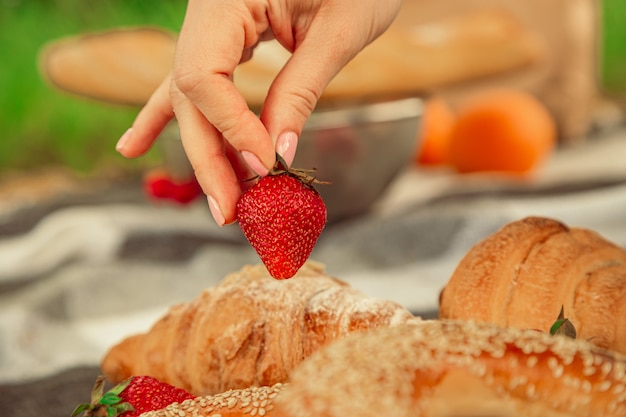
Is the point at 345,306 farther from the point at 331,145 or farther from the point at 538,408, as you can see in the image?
the point at 331,145

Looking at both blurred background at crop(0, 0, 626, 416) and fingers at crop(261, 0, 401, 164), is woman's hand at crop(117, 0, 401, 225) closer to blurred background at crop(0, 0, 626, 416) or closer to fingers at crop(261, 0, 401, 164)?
fingers at crop(261, 0, 401, 164)

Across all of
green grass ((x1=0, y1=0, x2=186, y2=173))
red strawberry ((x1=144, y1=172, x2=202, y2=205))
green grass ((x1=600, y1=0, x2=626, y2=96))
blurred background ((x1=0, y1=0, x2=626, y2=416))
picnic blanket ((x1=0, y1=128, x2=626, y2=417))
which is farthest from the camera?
green grass ((x1=600, y1=0, x2=626, y2=96))

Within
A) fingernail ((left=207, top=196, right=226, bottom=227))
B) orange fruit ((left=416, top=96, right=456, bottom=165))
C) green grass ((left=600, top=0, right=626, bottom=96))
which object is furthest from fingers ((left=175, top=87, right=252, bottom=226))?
green grass ((left=600, top=0, right=626, bottom=96))

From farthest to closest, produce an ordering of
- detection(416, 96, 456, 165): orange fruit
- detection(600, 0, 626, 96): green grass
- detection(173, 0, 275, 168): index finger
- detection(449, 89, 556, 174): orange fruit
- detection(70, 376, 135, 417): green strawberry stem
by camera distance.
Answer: detection(600, 0, 626, 96): green grass, detection(416, 96, 456, 165): orange fruit, detection(449, 89, 556, 174): orange fruit, detection(70, 376, 135, 417): green strawberry stem, detection(173, 0, 275, 168): index finger

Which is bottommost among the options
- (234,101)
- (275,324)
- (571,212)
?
(571,212)

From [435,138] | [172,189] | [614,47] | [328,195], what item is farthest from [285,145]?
[614,47]

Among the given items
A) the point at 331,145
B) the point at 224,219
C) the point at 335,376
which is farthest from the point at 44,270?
the point at 335,376
